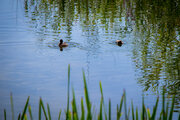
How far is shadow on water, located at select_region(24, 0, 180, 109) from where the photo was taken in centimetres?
680

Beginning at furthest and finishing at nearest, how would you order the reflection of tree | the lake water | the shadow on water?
1. the shadow on water
2. the reflection of tree
3. the lake water

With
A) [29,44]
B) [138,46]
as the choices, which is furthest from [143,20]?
[29,44]

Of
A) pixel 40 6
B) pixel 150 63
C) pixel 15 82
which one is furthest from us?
pixel 40 6

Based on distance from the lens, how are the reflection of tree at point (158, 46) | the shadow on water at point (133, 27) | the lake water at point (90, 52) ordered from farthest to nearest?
the shadow on water at point (133, 27) < the reflection of tree at point (158, 46) < the lake water at point (90, 52)

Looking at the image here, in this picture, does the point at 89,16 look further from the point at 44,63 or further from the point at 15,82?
the point at 15,82

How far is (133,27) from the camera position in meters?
10.3

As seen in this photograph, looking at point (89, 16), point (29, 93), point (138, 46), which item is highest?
point (89, 16)

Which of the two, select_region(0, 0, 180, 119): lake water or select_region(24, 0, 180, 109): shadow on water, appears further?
select_region(24, 0, 180, 109): shadow on water

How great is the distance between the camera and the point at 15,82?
6371mm

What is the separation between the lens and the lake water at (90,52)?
5.86m

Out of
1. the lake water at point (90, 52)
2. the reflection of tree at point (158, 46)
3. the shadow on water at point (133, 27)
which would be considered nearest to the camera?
the lake water at point (90, 52)

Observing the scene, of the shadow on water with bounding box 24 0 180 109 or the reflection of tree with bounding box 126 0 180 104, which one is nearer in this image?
the reflection of tree with bounding box 126 0 180 104

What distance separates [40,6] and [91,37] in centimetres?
555

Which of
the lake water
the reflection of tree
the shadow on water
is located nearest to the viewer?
the lake water
